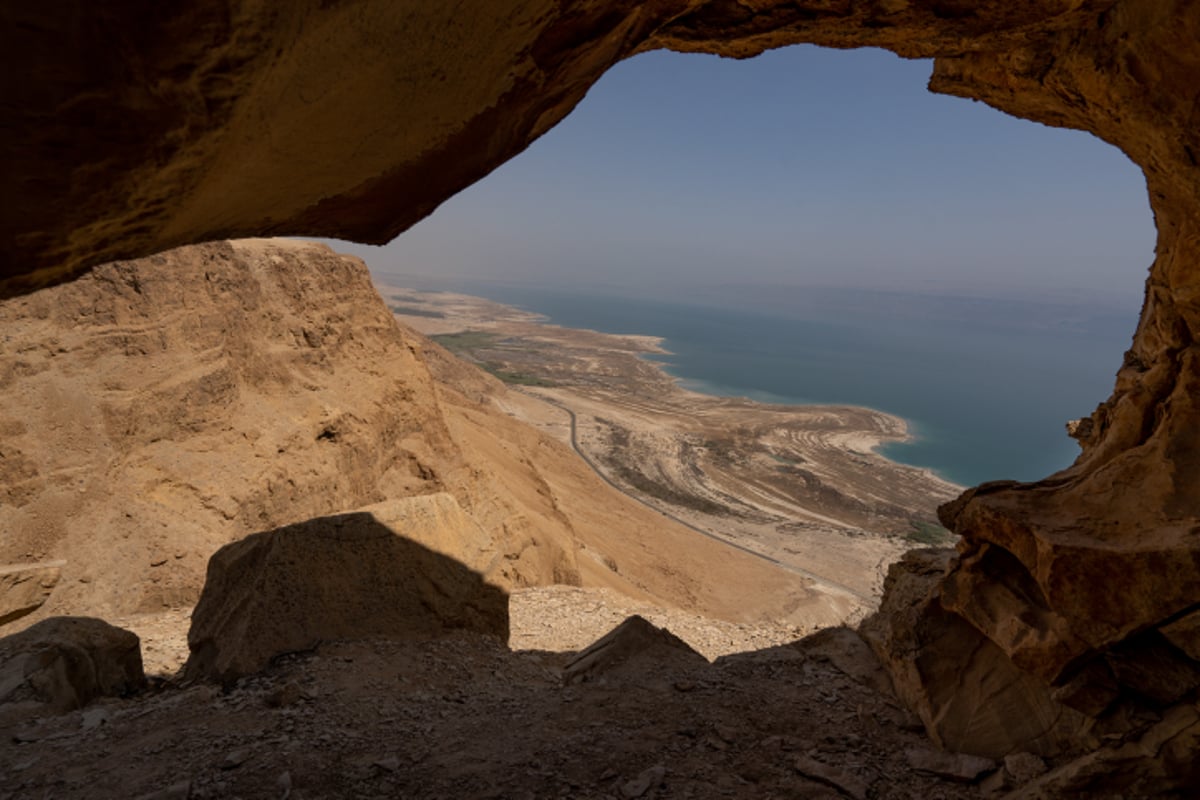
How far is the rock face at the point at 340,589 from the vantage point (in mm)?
5906

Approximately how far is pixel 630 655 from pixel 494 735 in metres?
2.01

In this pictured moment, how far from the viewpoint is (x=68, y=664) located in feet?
17.3

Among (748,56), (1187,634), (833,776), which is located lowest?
(833,776)

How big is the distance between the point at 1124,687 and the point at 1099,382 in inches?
5696

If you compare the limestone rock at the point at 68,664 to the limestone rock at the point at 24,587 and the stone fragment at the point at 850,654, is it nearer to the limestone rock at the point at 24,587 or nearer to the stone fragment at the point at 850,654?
the limestone rock at the point at 24,587

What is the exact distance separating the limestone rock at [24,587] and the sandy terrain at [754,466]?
20.9 metres

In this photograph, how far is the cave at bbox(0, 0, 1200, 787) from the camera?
7.37 ft

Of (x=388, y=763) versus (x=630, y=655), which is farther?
(x=630, y=655)

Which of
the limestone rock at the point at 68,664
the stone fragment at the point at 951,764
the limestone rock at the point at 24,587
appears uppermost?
the stone fragment at the point at 951,764

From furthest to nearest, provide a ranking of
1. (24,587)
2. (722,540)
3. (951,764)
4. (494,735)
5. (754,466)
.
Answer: (754,466)
(722,540)
(24,587)
(494,735)
(951,764)

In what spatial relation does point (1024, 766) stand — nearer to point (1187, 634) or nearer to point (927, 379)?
point (1187, 634)

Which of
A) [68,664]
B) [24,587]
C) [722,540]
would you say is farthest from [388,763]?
[722,540]

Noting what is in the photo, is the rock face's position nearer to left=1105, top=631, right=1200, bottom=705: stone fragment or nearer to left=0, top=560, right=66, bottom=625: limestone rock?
left=0, top=560, right=66, bottom=625: limestone rock

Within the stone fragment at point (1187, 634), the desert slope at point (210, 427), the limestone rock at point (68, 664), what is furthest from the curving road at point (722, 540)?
the limestone rock at point (68, 664)
